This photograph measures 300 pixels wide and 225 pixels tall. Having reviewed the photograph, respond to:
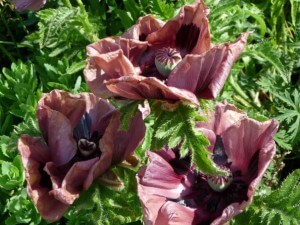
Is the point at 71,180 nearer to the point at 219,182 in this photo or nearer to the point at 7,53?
the point at 219,182

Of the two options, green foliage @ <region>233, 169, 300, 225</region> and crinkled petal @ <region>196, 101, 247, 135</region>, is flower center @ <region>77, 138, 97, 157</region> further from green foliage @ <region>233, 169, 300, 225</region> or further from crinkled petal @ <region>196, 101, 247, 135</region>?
green foliage @ <region>233, 169, 300, 225</region>

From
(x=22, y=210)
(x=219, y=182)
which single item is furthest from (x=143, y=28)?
(x=22, y=210)

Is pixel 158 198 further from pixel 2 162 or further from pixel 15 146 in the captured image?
pixel 2 162

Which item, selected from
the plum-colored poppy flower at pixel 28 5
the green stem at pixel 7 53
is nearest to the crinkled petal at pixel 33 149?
the plum-colored poppy flower at pixel 28 5

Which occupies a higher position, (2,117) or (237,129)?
(237,129)

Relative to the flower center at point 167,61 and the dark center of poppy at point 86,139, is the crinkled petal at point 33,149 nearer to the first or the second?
the dark center of poppy at point 86,139

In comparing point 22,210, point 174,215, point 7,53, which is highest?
point 174,215

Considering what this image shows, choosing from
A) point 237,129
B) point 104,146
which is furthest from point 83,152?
point 237,129
